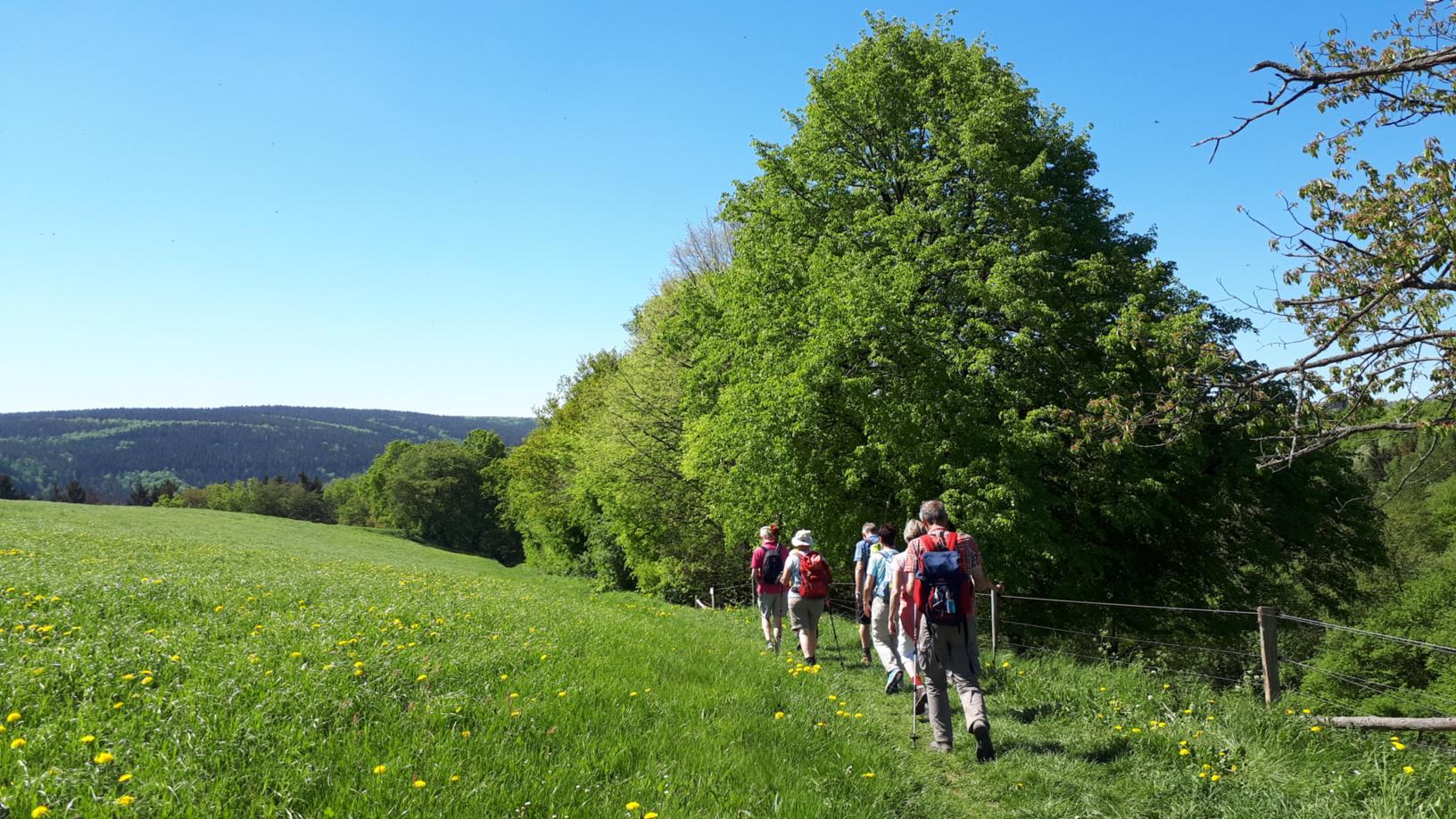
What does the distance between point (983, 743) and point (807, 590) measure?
4.22 metres

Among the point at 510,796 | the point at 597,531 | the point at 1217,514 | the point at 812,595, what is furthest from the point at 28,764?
the point at 597,531

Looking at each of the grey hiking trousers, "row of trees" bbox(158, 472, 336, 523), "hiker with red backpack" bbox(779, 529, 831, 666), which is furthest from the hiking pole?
"row of trees" bbox(158, 472, 336, 523)

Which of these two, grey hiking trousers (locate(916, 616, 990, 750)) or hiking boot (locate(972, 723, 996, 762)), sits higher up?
grey hiking trousers (locate(916, 616, 990, 750))

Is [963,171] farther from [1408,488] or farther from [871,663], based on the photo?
[1408,488]

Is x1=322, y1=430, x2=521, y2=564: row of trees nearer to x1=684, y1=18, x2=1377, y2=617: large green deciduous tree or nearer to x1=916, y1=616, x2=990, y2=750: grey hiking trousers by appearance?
x1=684, y1=18, x2=1377, y2=617: large green deciduous tree

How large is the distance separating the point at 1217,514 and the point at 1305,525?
1.90m

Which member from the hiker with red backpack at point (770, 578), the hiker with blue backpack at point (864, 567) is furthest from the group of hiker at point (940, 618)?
the hiker with red backpack at point (770, 578)

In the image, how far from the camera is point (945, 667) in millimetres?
6574

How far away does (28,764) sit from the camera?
142 inches

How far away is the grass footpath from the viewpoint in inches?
154

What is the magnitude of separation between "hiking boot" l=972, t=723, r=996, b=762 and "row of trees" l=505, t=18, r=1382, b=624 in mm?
7409

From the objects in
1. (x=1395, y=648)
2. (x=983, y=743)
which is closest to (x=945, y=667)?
(x=983, y=743)

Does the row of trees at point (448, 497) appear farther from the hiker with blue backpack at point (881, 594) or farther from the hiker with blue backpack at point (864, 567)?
the hiker with blue backpack at point (881, 594)

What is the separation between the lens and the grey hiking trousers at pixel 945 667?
21.3 ft
